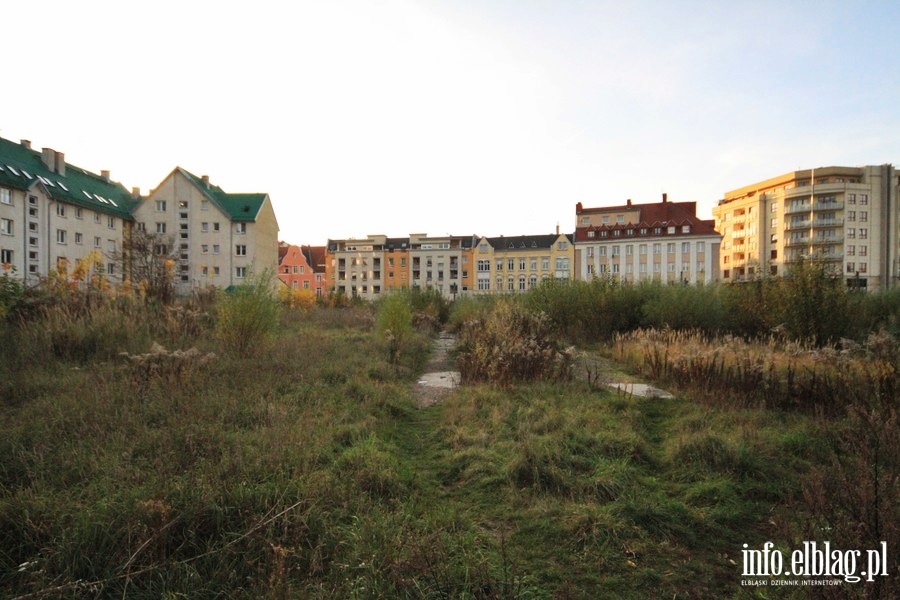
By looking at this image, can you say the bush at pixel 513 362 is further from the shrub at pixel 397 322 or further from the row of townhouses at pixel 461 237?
the row of townhouses at pixel 461 237

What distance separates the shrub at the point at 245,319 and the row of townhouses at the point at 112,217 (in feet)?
89.7

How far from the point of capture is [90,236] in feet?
132

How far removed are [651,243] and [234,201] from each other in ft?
167

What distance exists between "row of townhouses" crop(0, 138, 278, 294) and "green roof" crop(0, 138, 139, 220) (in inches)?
3.5

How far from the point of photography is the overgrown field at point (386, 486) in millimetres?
2248

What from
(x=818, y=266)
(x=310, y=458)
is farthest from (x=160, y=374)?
(x=818, y=266)

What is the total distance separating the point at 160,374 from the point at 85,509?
3.18 metres

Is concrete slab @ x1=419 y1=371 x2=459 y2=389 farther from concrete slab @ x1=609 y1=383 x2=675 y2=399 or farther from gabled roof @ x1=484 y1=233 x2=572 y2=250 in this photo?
gabled roof @ x1=484 y1=233 x2=572 y2=250

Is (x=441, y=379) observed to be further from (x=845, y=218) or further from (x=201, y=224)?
(x=845, y=218)

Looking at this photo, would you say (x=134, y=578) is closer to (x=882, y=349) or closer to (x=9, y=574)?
(x=9, y=574)

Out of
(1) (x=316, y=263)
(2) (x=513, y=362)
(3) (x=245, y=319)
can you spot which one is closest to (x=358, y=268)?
(1) (x=316, y=263)

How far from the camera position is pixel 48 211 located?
115 feet

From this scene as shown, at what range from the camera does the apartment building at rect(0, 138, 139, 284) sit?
105ft

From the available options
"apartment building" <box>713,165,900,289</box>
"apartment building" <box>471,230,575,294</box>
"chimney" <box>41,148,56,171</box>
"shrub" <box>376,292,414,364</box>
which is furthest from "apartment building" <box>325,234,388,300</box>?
"shrub" <box>376,292,414,364</box>
